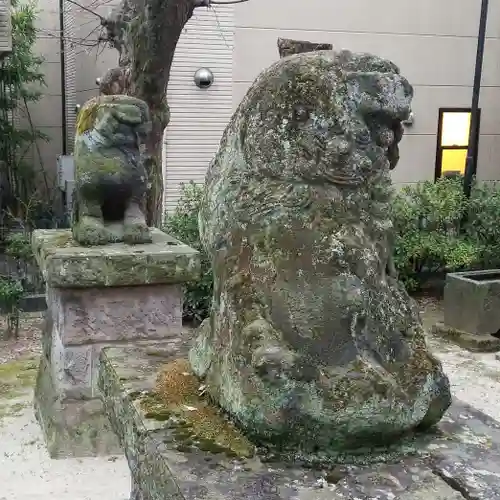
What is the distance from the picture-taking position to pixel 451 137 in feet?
33.3

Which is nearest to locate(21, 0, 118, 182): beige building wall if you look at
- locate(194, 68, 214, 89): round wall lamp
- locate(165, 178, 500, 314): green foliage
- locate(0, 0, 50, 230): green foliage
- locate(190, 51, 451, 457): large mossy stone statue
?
locate(0, 0, 50, 230): green foliage

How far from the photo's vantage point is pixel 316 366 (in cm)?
212

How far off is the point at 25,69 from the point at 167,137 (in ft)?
9.79

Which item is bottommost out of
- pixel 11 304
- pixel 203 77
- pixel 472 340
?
pixel 472 340

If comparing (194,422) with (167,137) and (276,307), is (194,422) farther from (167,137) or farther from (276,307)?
(167,137)

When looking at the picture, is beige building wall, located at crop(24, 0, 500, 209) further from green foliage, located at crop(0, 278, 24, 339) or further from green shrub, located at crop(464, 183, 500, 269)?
green foliage, located at crop(0, 278, 24, 339)

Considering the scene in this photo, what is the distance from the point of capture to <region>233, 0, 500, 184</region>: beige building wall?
904 cm

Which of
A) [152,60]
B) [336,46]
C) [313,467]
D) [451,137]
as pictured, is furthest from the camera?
[451,137]

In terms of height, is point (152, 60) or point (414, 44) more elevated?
point (414, 44)

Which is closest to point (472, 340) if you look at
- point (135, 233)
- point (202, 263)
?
point (202, 263)

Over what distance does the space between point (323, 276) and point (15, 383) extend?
4.34 meters

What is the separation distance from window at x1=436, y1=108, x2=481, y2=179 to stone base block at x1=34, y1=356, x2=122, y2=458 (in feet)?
21.9

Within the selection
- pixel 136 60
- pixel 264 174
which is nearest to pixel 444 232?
pixel 136 60

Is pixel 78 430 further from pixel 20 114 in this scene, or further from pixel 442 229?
pixel 20 114
